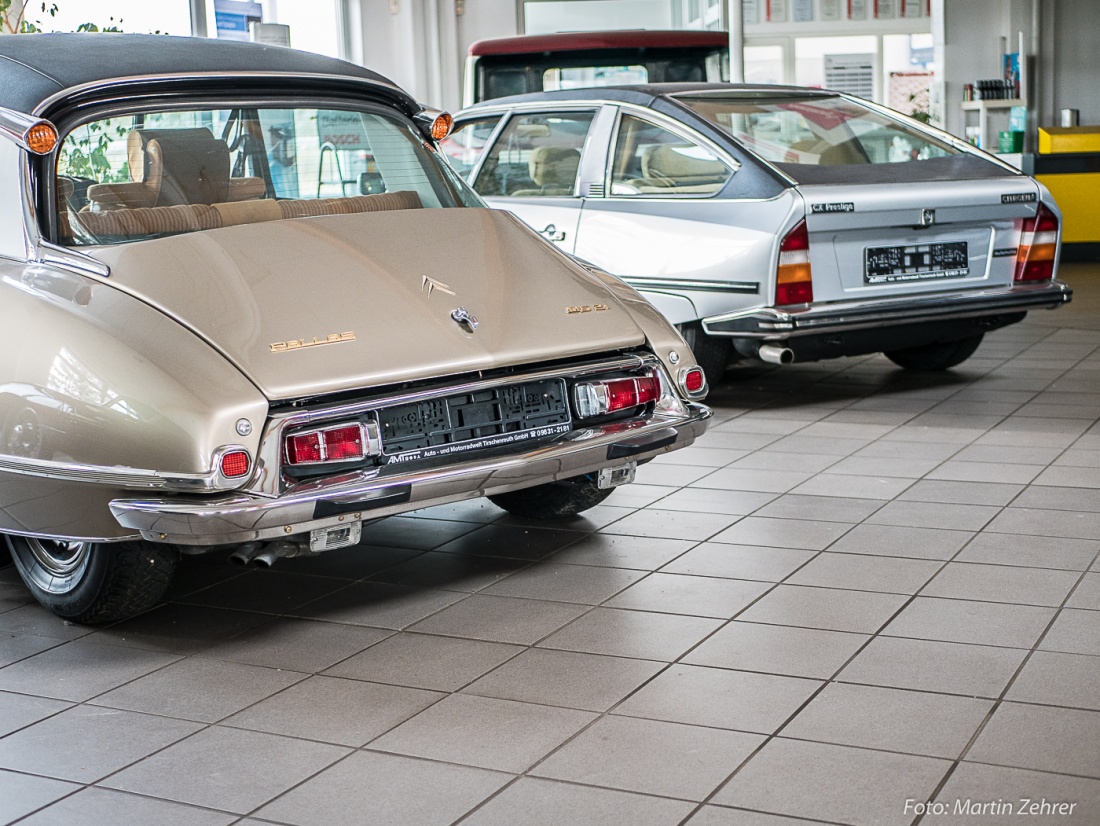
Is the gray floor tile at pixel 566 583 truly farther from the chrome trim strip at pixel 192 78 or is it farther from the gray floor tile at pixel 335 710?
the chrome trim strip at pixel 192 78

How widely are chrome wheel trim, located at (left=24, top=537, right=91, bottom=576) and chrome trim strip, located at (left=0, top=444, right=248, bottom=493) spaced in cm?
32

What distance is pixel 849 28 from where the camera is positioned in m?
18.5

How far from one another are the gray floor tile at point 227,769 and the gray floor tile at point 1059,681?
161 cm

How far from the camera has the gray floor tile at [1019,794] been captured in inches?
99.1

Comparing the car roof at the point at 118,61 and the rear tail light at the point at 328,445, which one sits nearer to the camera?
the rear tail light at the point at 328,445

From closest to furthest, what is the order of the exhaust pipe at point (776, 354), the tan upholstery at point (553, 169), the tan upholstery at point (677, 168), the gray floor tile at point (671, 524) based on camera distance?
the gray floor tile at point (671, 524) → the exhaust pipe at point (776, 354) → the tan upholstery at point (677, 168) → the tan upholstery at point (553, 169)

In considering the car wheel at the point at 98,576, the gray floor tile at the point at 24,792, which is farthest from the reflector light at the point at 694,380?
the gray floor tile at the point at 24,792

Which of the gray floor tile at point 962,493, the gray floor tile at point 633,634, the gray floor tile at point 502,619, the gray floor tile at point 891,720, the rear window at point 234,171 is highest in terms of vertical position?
the rear window at point 234,171

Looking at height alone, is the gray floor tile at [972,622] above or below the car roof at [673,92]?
below

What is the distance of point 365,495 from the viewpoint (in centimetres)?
347

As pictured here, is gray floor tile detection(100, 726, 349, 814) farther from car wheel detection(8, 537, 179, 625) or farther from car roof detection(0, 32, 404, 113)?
car roof detection(0, 32, 404, 113)

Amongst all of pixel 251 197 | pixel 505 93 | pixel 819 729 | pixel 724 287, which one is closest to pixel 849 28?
pixel 505 93

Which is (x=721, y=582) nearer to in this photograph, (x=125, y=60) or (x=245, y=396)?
(x=245, y=396)

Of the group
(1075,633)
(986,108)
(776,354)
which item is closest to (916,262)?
(776,354)
